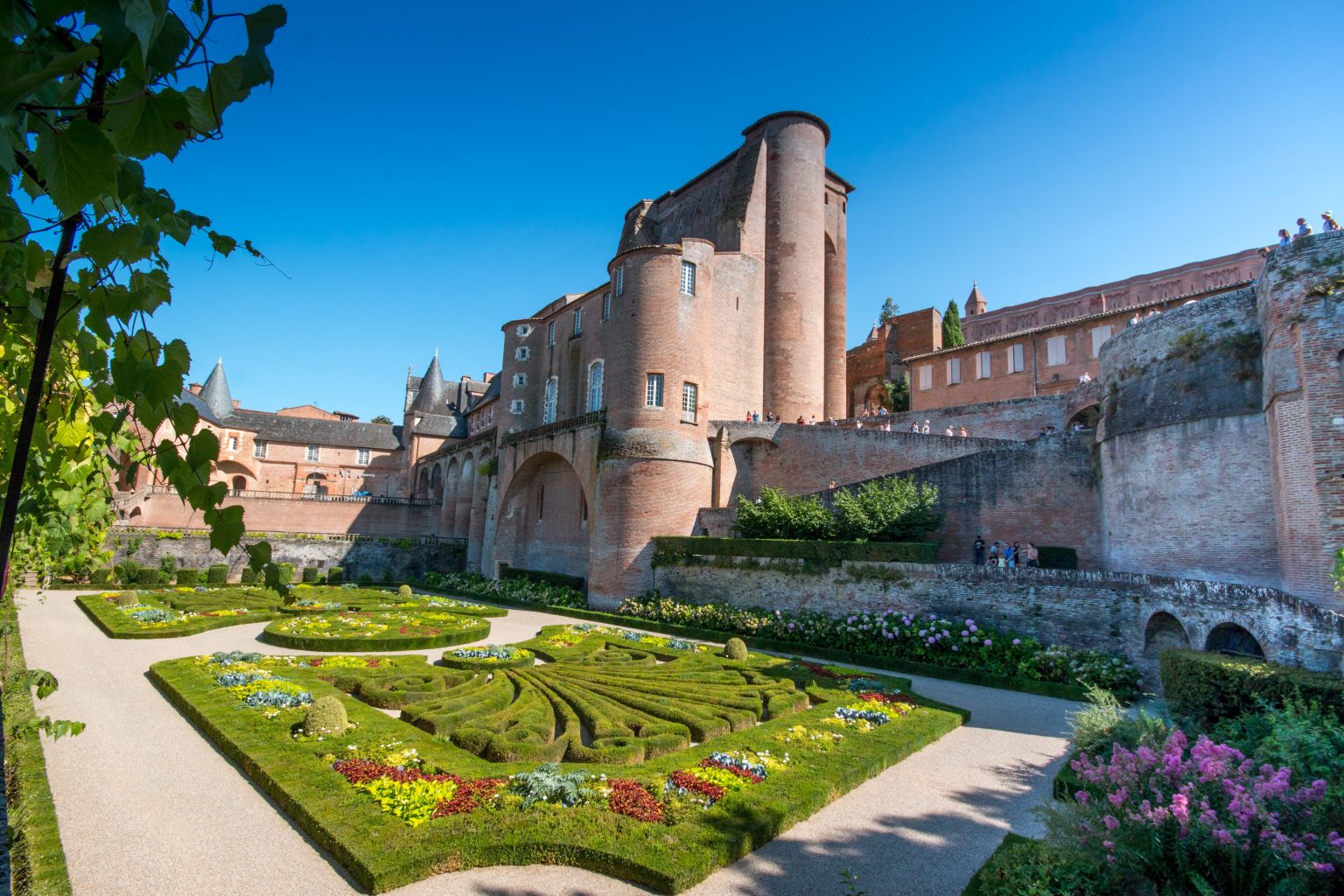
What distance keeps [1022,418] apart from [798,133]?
15.2m

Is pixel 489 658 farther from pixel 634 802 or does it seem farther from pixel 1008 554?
pixel 1008 554

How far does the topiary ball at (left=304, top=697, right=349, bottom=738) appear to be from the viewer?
9.15 metres

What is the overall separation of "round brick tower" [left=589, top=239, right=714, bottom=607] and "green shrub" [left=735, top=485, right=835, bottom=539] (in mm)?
2876

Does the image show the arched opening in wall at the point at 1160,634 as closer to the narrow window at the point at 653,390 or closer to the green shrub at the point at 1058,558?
the green shrub at the point at 1058,558

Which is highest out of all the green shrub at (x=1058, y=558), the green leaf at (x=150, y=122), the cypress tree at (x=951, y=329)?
the cypress tree at (x=951, y=329)

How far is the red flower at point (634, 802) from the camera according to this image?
706 cm

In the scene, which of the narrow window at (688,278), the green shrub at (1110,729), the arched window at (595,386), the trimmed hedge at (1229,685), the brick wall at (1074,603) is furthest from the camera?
the arched window at (595,386)

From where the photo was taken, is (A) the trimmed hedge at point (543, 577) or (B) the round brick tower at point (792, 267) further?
(B) the round brick tower at point (792, 267)

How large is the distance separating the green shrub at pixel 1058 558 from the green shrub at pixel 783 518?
4.96 m

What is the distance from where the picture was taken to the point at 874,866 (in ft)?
21.2

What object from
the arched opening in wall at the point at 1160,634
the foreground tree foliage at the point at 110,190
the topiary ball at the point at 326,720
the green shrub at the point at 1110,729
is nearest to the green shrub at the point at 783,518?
the arched opening in wall at the point at 1160,634

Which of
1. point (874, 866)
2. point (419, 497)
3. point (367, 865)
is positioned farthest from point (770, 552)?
point (419, 497)

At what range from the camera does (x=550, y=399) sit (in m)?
32.8

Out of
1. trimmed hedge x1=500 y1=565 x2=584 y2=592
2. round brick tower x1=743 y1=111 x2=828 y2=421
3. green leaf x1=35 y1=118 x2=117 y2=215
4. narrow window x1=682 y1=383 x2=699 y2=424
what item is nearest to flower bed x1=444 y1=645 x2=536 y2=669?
trimmed hedge x1=500 y1=565 x2=584 y2=592
